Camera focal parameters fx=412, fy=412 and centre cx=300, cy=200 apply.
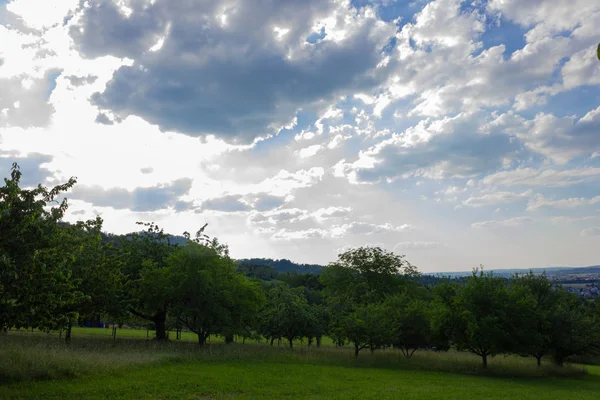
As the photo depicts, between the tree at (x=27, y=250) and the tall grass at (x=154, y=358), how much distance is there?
325 centimetres

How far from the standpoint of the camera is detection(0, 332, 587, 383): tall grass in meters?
18.5

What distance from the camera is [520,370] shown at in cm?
3606

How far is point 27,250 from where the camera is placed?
45.3ft

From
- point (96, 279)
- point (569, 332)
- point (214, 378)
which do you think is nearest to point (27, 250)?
point (214, 378)

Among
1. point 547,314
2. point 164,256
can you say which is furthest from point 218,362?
point 547,314

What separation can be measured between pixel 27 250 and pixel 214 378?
11.2m

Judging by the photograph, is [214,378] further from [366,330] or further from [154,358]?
[366,330]

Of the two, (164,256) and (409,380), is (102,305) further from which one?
(409,380)

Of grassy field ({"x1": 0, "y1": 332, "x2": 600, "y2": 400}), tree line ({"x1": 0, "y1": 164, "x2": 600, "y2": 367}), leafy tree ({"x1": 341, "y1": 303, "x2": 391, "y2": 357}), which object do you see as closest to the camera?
grassy field ({"x1": 0, "y1": 332, "x2": 600, "y2": 400})

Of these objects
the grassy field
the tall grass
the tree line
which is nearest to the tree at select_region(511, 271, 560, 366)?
the tree line

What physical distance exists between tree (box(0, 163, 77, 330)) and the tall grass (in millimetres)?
3250

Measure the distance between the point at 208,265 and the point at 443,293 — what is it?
71.6 ft

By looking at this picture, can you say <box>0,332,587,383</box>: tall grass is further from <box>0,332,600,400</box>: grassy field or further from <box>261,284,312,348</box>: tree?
<box>261,284,312,348</box>: tree

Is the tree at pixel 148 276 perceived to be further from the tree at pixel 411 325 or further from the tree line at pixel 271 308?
the tree at pixel 411 325
